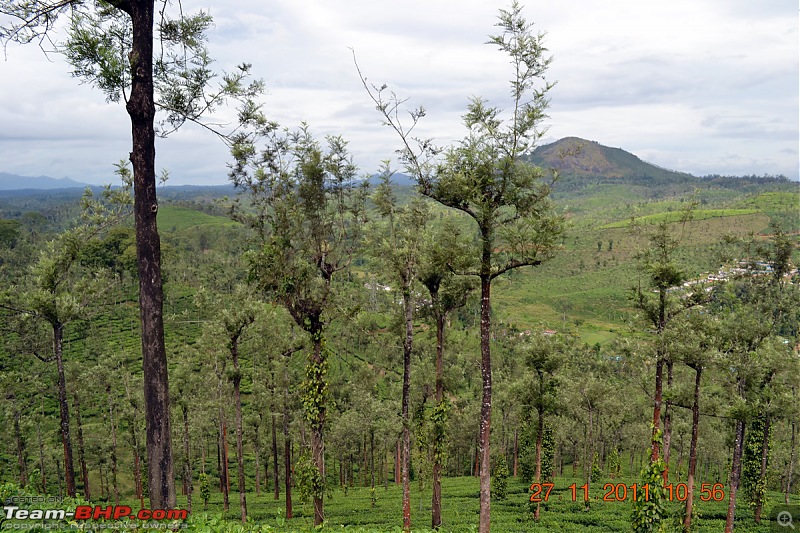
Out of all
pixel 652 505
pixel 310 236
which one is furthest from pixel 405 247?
pixel 652 505

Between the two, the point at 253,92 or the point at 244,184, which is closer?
the point at 253,92

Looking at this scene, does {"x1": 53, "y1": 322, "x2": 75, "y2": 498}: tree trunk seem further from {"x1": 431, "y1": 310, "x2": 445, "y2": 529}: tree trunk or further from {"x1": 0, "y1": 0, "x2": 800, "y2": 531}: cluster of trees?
{"x1": 431, "y1": 310, "x2": 445, "y2": 529}: tree trunk

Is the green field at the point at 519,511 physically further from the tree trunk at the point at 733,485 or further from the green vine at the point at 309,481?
the green vine at the point at 309,481

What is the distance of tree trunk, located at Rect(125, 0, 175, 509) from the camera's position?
793cm

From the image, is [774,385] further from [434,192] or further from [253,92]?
[253,92]

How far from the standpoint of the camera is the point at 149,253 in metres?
8.07

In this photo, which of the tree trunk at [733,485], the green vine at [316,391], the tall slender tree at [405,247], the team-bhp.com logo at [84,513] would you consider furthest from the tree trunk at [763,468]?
the team-bhp.com logo at [84,513]

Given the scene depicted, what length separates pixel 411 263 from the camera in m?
17.0

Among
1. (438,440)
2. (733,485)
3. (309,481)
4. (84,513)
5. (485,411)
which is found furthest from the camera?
(733,485)

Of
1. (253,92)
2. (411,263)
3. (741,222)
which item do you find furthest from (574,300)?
(253,92)

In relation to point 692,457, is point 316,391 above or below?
above

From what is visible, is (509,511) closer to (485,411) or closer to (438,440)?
(438,440)

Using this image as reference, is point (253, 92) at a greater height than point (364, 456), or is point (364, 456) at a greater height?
point (253, 92)

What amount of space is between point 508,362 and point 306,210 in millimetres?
53634
